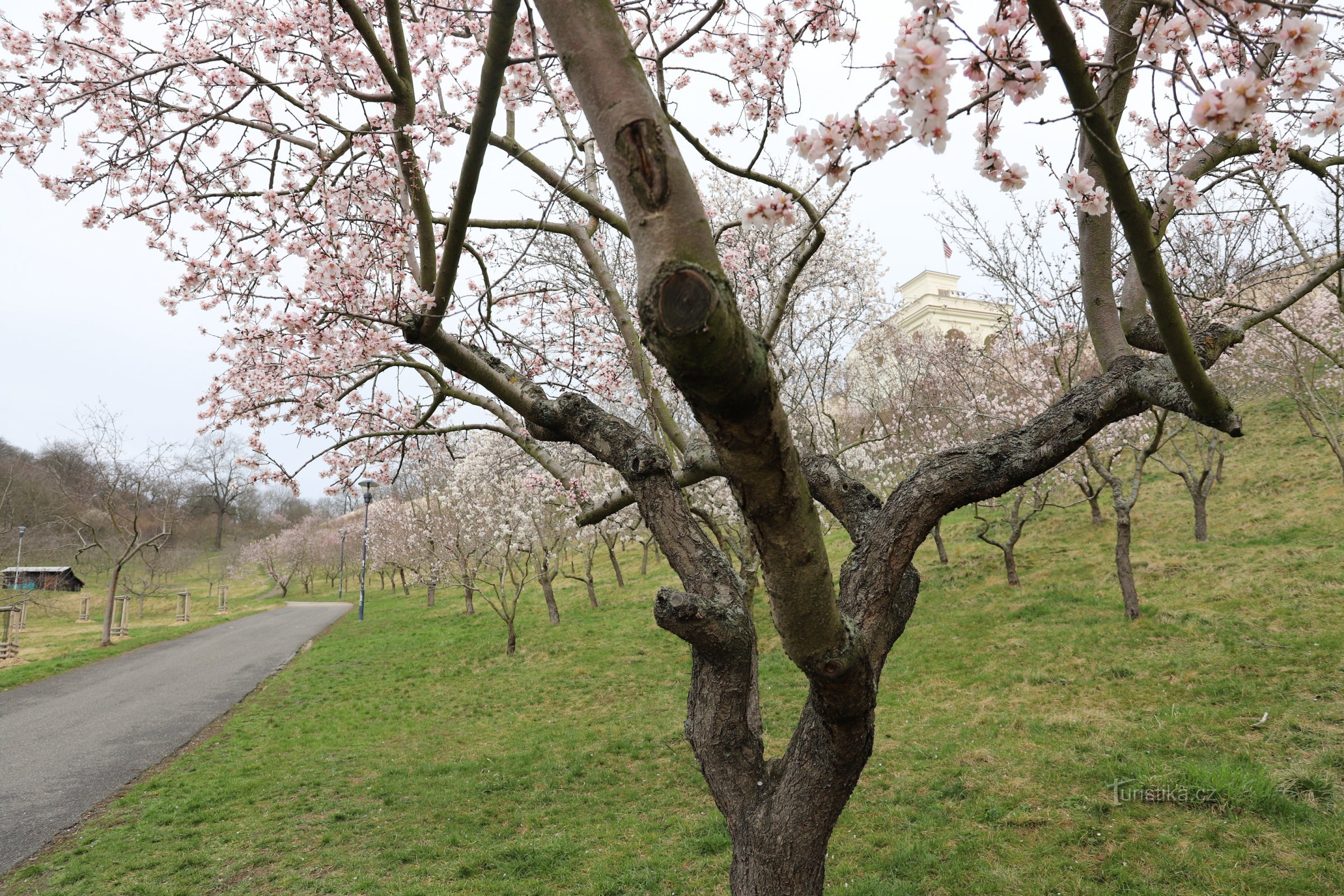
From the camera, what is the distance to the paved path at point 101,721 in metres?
6.61

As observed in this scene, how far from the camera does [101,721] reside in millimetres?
9859

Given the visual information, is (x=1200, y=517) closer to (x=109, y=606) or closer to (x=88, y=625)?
(x=109, y=606)

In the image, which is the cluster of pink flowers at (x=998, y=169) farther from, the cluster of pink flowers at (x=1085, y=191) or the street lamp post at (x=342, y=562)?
the street lamp post at (x=342, y=562)

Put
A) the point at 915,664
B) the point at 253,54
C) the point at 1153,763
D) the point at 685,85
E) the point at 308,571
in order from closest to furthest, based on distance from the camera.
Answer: the point at 253,54 → the point at 1153,763 → the point at 685,85 → the point at 915,664 → the point at 308,571

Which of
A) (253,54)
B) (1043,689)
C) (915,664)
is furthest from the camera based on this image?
(915,664)

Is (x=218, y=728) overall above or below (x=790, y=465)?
below

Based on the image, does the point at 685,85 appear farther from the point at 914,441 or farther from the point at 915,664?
the point at 914,441

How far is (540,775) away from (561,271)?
19.1ft

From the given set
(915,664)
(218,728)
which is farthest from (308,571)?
(915,664)

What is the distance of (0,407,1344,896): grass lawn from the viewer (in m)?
4.60

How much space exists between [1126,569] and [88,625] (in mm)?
30583

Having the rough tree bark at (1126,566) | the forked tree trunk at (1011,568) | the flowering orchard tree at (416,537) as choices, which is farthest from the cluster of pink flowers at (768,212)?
the flowering orchard tree at (416,537)

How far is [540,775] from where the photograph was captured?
7.21 metres

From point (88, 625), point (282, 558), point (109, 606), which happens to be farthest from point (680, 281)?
point (282, 558)
